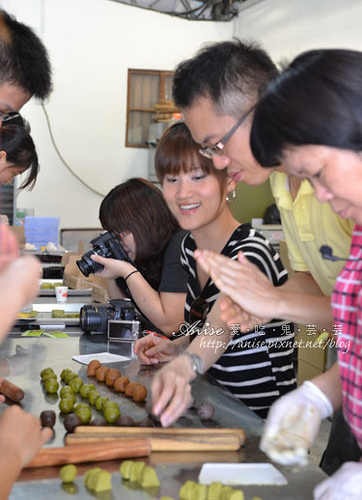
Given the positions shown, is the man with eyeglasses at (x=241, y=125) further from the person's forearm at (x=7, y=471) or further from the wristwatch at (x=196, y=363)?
the person's forearm at (x=7, y=471)

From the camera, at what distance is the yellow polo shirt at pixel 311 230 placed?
1.67 metres

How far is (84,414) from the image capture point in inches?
59.4

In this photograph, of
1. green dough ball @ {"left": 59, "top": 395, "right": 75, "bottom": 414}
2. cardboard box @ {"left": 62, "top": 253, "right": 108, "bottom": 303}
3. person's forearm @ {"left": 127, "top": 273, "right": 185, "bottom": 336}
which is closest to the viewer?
green dough ball @ {"left": 59, "top": 395, "right": 75, "bottom": 414}

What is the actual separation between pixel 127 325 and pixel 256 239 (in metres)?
0.73

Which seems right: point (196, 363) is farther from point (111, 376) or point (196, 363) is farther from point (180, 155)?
point (180, 155)

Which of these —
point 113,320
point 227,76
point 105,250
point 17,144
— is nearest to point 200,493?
point 227,76

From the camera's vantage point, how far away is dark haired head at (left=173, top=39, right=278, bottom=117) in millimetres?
1701

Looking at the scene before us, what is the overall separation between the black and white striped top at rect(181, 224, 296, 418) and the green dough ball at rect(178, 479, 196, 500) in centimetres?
69

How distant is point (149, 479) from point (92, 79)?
8163 mm

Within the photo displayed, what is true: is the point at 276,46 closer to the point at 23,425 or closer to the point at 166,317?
the point at 166,317

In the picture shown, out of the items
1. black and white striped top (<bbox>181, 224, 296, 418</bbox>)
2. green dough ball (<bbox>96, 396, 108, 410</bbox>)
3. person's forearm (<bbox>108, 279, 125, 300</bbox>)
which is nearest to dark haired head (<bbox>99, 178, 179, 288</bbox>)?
person's forearm (<bbox>108, 279, 125, 300</bbox>)

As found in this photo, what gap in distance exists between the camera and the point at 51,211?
8.84m

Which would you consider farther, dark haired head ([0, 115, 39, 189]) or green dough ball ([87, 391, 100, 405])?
dark haired head ([0, 115, 39, 189])

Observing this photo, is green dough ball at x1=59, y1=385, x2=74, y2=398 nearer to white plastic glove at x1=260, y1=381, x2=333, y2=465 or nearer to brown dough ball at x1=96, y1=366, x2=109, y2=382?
brown dough ball at x1=96, y1=366, x2=109, y2=382
